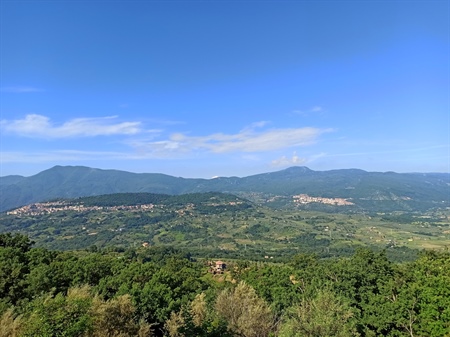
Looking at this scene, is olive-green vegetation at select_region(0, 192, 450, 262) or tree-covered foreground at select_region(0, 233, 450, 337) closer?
tree-covered foreground at select_region(0, 233, 450, 337)

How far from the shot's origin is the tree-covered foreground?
14086 mm

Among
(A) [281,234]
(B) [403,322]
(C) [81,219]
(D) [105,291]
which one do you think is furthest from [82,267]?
(C) [81,219]

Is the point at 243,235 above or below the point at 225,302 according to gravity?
below

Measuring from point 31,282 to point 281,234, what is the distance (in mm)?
152917

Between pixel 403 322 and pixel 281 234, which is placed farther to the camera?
pixel 281 234

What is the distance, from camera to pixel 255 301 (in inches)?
973

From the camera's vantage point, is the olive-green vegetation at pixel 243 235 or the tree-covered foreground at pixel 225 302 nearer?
the tree-covered foreground at pixel 225 302

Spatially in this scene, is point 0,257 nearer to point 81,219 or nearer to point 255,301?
point 255,301

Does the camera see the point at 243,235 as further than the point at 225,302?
Yes

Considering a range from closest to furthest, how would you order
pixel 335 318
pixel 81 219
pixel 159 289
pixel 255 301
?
pixel 335 318 → pixel 159 289 → pixel 255 301 → pixel 81 219

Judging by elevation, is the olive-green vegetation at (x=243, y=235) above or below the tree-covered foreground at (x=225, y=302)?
below

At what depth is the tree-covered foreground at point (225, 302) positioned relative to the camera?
14.1 m

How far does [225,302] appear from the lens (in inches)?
927

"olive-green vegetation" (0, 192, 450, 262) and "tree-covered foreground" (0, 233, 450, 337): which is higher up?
"tree-covered foreground" (0, 233, 450, 337)
